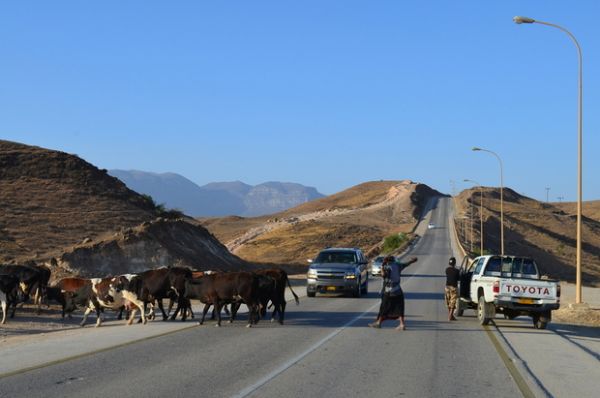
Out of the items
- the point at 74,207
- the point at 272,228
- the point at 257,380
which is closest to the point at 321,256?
the point at 257,380

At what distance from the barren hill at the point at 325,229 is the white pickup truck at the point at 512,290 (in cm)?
5835

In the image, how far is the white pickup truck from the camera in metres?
20.4

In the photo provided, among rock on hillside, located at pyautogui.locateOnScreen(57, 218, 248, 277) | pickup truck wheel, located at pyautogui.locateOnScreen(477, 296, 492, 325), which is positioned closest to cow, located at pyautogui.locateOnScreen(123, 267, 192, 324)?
pickup truck wheel, located at pyautogui.locateOnScreen(477, 296, 492, 325)

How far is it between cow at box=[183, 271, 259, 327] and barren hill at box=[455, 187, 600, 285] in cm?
6311

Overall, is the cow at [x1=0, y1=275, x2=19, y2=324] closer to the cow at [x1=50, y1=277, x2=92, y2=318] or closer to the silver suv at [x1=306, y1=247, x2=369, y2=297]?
the cow at [x1=50, y1=277, x2=92, y2=318]

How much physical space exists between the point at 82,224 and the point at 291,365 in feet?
146

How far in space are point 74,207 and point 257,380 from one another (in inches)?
2022

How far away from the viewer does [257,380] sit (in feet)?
38.8

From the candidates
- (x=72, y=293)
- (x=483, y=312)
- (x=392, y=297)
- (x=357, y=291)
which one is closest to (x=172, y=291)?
(x=72, y=293)

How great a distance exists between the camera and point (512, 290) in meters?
20.5

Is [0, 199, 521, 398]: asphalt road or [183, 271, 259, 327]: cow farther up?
[183, 271, 259, 327]: cow

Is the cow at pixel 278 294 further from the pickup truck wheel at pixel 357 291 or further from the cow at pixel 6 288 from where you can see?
the pickup truck wheel at pixel 357 291

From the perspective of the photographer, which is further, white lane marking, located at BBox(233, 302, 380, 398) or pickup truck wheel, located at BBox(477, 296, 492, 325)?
pickup truck wheel, located at BBox(477, 296, 492, 325)

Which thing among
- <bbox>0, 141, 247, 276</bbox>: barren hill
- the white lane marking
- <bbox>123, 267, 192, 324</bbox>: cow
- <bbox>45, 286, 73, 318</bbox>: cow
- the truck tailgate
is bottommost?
the white lane marking
